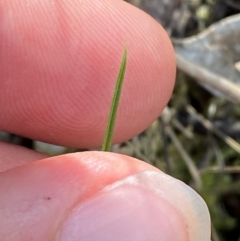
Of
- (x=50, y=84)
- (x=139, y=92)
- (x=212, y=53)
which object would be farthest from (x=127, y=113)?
(x=212, y=53)

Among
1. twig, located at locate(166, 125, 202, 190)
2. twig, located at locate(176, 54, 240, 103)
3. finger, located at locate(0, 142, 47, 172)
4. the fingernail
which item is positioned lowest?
twig, located at locate(166, 125, 202, 190)

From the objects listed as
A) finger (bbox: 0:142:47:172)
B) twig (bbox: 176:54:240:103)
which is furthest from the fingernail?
twig (bbox: 176:54:240:103)

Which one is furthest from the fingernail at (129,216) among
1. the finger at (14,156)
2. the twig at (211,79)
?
the twig at (211,79)

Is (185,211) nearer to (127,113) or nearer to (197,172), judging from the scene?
(127,113)

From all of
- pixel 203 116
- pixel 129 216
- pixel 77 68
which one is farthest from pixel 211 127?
pixel 129 216

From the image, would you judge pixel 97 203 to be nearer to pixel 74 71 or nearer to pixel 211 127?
pixel 74 71

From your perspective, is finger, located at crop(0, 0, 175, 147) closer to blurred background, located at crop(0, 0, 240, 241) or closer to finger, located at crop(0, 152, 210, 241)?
blurred background, located at crop(0, 0, 240, 241)

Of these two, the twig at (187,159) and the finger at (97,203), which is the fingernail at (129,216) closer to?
the finger at (97,203)
